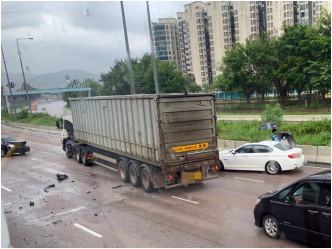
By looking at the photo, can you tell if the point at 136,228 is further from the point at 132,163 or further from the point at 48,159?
the point at 48,159

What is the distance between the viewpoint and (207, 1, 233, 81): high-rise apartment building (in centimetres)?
5850

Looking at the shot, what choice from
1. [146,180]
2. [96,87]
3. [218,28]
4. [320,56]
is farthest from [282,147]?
[218,28]

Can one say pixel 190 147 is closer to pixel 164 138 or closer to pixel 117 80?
pixel 164 138

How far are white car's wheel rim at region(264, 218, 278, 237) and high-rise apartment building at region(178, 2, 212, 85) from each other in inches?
1867

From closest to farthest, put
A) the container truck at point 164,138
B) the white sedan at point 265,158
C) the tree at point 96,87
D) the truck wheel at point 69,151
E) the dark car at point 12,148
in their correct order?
1. the container truck at point 164,138
2. the white sedan at point 265,158
3. the truck wheel at point 69,151
4. the tree at point 96,87
5. the dark car at point 12,148

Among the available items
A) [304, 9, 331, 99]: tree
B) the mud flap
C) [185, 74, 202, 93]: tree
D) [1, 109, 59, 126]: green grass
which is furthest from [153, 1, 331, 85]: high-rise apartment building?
the mud flap

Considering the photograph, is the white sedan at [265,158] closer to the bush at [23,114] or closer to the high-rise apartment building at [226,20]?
the bush at [23,114]

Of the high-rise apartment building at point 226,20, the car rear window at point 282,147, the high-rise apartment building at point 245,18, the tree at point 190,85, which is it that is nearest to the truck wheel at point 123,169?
the car rear window at point 282,147

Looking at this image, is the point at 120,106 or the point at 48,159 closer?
the point at 120,106

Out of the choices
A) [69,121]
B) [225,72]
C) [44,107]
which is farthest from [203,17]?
[69,121]

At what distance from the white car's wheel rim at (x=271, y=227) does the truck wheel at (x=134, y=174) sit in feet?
17.5

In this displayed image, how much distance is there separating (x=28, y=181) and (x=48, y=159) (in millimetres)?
5159

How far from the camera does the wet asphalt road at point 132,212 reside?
6.79m

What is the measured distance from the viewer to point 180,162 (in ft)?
32.2
